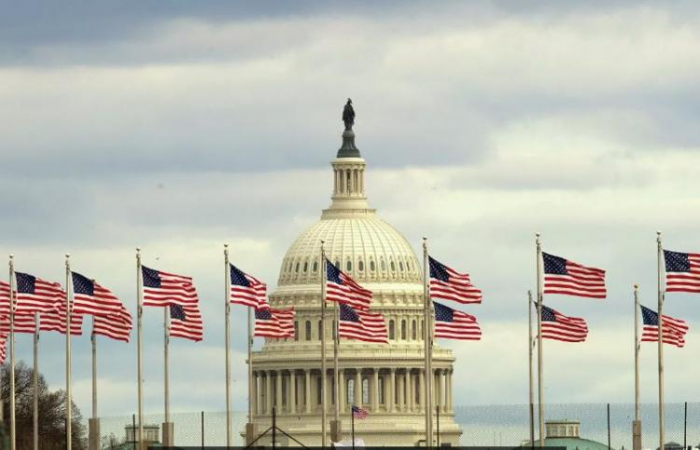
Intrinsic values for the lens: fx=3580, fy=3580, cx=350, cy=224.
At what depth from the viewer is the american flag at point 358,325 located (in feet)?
597

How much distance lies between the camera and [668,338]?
17712 cm

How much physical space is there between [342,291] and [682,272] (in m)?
18.9

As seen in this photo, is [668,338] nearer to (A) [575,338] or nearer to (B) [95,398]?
(A) [575,338]

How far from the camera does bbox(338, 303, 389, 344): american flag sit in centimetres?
18200

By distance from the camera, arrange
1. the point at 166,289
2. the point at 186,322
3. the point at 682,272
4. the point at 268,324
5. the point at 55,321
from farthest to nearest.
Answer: the point at 268,324, the point at 55,321, the point at 186,322, the point at 166,289, the point at 682,272

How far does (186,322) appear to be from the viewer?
176500 mm

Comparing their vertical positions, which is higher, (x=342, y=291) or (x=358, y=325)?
(x=342, y=291)

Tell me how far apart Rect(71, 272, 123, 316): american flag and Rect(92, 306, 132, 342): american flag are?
129 cm

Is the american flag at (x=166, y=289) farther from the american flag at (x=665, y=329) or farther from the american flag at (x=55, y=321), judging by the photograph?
the american flag at (x=665, y=329)

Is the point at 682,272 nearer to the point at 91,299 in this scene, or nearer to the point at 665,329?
the point at 665,329

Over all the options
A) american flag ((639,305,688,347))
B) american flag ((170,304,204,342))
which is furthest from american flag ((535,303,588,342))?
american flag ((170,304,204,342))

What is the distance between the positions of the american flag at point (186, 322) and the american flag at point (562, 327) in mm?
16933

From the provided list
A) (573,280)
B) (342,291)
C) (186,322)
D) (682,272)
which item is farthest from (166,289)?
(682,272)

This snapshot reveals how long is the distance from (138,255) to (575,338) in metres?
21.9
